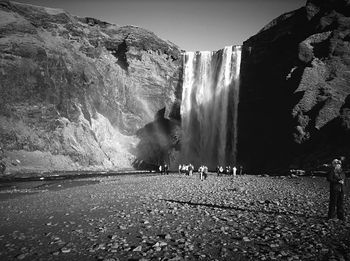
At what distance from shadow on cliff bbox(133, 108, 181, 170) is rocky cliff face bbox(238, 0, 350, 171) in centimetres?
1766

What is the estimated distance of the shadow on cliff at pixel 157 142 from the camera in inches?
2660

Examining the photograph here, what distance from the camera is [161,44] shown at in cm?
7956

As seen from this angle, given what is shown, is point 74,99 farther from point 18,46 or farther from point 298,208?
point 298,208

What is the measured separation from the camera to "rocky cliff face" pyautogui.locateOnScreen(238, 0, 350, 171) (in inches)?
1511

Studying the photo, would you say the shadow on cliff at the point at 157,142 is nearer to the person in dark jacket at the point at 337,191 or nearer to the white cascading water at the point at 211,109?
the white cascading water at the point at 211,109

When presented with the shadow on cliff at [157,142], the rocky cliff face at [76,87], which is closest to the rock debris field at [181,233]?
the rocky cliff face at [76,87]

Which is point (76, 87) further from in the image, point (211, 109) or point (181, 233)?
point (181, 233)

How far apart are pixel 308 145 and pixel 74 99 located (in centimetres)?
5011

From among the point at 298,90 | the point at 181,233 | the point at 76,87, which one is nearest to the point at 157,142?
the point at 76,87

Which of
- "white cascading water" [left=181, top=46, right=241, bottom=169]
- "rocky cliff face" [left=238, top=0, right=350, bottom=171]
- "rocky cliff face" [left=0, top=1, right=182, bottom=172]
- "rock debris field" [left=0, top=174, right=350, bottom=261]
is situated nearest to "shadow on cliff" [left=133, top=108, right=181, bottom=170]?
"rocky cliff face" [left=0, top=1, right=182, bottom=172]

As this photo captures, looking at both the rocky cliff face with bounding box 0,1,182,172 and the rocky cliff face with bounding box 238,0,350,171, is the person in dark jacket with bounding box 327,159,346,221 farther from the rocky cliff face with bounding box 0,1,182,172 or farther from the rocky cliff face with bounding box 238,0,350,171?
the rocky cliff face with bounding box 0,1,182,172

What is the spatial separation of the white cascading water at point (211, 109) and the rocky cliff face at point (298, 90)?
2529 millimetres

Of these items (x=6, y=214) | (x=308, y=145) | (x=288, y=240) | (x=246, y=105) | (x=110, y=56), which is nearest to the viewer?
(x=288, y=240)

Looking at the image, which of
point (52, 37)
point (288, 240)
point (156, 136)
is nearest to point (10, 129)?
point (52, 37)
